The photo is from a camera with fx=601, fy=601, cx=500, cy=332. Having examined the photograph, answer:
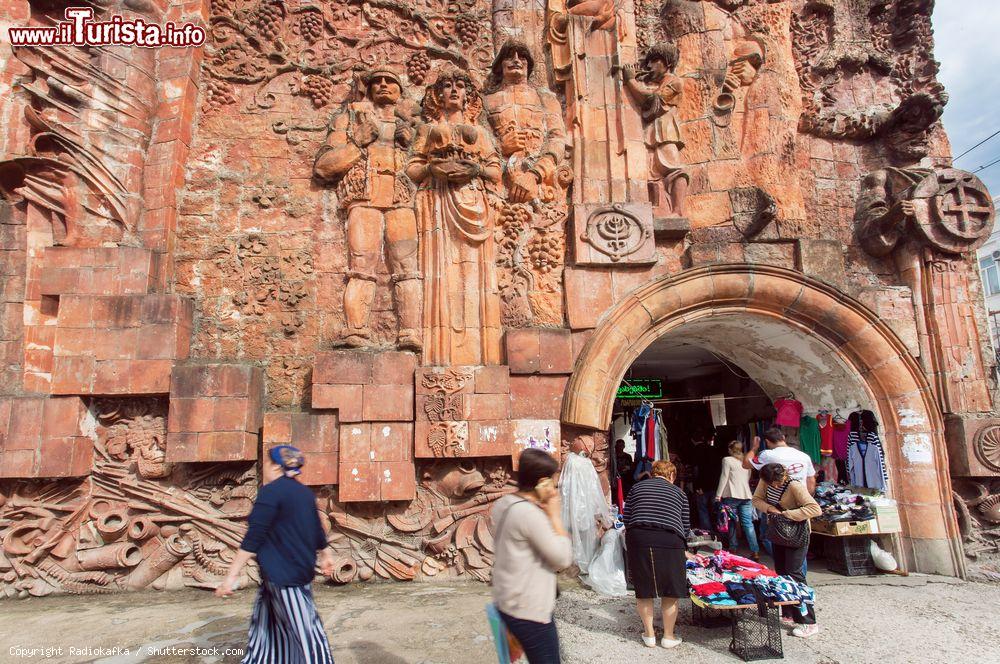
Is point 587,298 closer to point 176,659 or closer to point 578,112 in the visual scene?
point 578,112

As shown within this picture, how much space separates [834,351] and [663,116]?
141 inches

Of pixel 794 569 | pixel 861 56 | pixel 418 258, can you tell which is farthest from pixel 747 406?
pixel 418 258

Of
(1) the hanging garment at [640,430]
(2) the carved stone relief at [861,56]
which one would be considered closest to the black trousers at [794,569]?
(1) the hanging garment at [640,430]

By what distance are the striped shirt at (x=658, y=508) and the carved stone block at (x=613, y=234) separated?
10.1 feet

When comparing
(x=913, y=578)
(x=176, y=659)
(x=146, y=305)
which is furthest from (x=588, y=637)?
(x=146, y=305)

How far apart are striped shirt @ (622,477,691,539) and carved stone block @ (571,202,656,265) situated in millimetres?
3087

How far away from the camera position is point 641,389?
11.0 meters

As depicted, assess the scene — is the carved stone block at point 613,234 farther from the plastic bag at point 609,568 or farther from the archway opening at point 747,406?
the plastic bag at point 609,568

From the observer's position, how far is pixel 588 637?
4664mm

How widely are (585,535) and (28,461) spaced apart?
5.64 metres

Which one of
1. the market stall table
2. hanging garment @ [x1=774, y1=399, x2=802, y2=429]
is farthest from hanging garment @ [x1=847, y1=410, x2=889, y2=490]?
the market stall table

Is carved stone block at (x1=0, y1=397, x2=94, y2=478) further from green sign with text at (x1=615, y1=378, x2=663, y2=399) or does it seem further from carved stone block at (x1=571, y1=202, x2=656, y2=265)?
green sign with text at (x1=615, y1=378, x2=663, y2=399)

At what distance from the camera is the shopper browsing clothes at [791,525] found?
467 centimetres

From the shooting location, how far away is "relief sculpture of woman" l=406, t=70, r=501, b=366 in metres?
6.75
